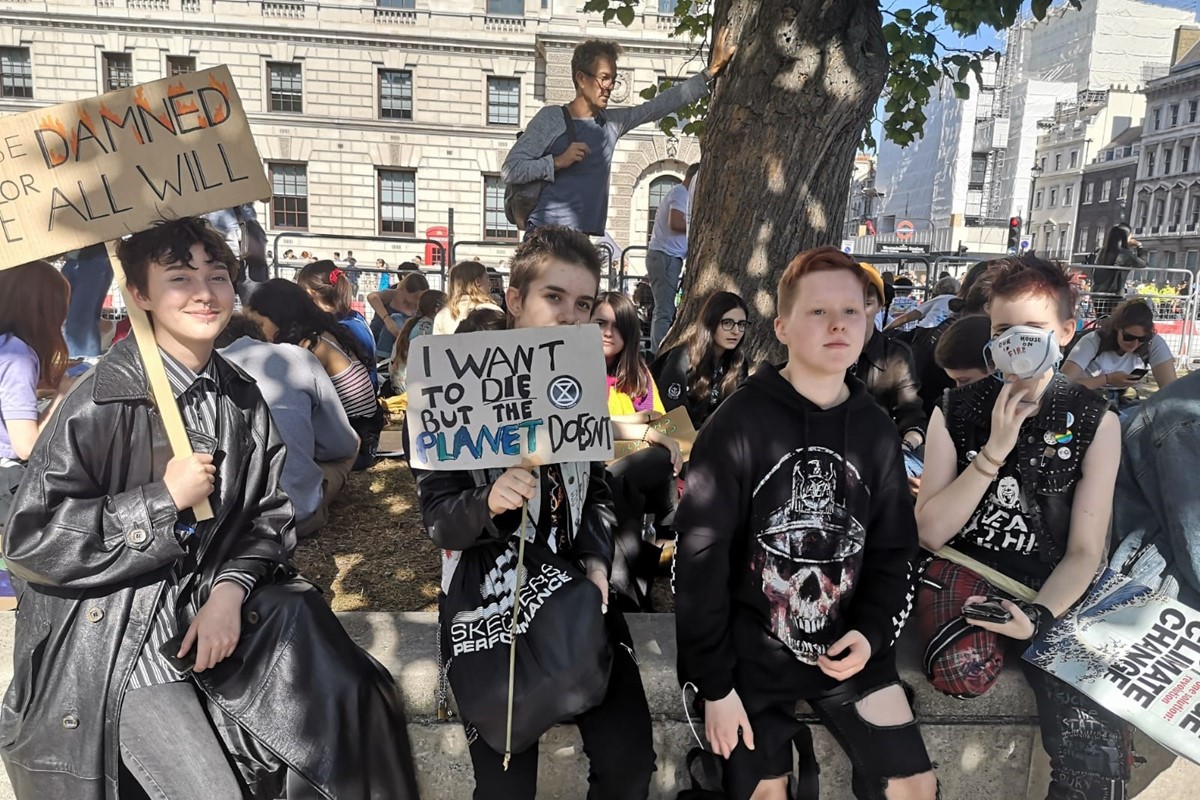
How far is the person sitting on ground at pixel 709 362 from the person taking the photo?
161 inches

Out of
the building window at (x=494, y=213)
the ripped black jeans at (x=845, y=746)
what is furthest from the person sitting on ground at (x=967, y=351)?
the building window at (x=494, y=213)

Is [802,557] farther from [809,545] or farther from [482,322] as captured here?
[482,322]

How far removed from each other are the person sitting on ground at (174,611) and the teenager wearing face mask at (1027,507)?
1.69 m

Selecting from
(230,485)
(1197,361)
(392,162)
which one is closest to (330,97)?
(392,162)

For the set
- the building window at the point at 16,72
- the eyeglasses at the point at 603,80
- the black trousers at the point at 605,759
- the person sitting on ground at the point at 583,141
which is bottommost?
the black trousers at the point at 605,759

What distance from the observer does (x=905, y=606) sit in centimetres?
223

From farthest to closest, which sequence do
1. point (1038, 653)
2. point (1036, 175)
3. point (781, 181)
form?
1. point (1036, 175)
2. point (781, 181)
3. point (1038, 653)

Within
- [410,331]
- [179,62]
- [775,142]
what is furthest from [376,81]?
[775,142]

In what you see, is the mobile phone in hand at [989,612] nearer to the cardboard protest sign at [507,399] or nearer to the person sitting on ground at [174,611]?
the cardboard protest sign at [507,399]

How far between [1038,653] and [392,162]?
104 feet

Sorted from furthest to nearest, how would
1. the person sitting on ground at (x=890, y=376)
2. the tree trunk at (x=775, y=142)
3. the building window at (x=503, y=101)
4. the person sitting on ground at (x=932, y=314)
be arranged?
the building window at (x=503, y=101)
the person sitting on ground at (x=932, y=314)
the tree trunk at (x=775, y=142)
the person sitting on ground at (x=890, y=376)

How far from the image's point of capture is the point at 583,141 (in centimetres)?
466

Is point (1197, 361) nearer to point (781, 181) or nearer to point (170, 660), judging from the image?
point (781, 181)

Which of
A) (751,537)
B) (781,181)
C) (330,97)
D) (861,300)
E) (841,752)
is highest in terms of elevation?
(330,97)
